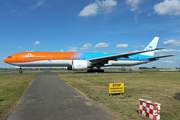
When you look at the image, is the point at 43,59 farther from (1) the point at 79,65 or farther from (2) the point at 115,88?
(2) the point at 115,88

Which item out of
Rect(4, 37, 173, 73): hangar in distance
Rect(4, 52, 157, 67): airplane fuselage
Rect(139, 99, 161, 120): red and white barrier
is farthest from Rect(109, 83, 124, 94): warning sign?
Rect(4, 52, 157, 67): airplane fuselage

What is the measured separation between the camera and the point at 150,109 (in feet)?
17.0

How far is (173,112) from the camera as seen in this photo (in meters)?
6.20

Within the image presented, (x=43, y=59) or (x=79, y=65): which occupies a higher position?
(x=43, y=59)

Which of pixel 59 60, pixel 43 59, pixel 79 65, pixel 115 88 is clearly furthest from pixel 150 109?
pixel 43 59

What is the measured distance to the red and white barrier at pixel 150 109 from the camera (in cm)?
502

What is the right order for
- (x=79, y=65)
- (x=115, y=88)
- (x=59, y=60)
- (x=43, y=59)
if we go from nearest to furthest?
1. (x=115, y=88)
2. (x=79, y=65)
3. (x=43, y=59)
4. (x=59, y=60)

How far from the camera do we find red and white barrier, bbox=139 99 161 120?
5.02 m

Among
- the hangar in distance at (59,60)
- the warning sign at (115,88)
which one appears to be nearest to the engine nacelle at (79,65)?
the hangar in distance at (59,60)

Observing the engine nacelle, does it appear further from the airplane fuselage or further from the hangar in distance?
the airplane fuselage

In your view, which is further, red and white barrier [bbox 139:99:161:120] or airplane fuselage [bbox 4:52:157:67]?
airplane fuselage [bbox 4:52:157:67]

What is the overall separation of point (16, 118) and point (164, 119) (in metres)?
5.82

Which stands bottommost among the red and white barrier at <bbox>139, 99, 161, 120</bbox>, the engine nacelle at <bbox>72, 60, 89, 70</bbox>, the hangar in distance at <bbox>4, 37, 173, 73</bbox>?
the red and white barrier at <bbox>139, 99, 161, 120</bbox>

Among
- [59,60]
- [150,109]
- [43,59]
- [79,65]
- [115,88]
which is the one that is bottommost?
[150,109]
